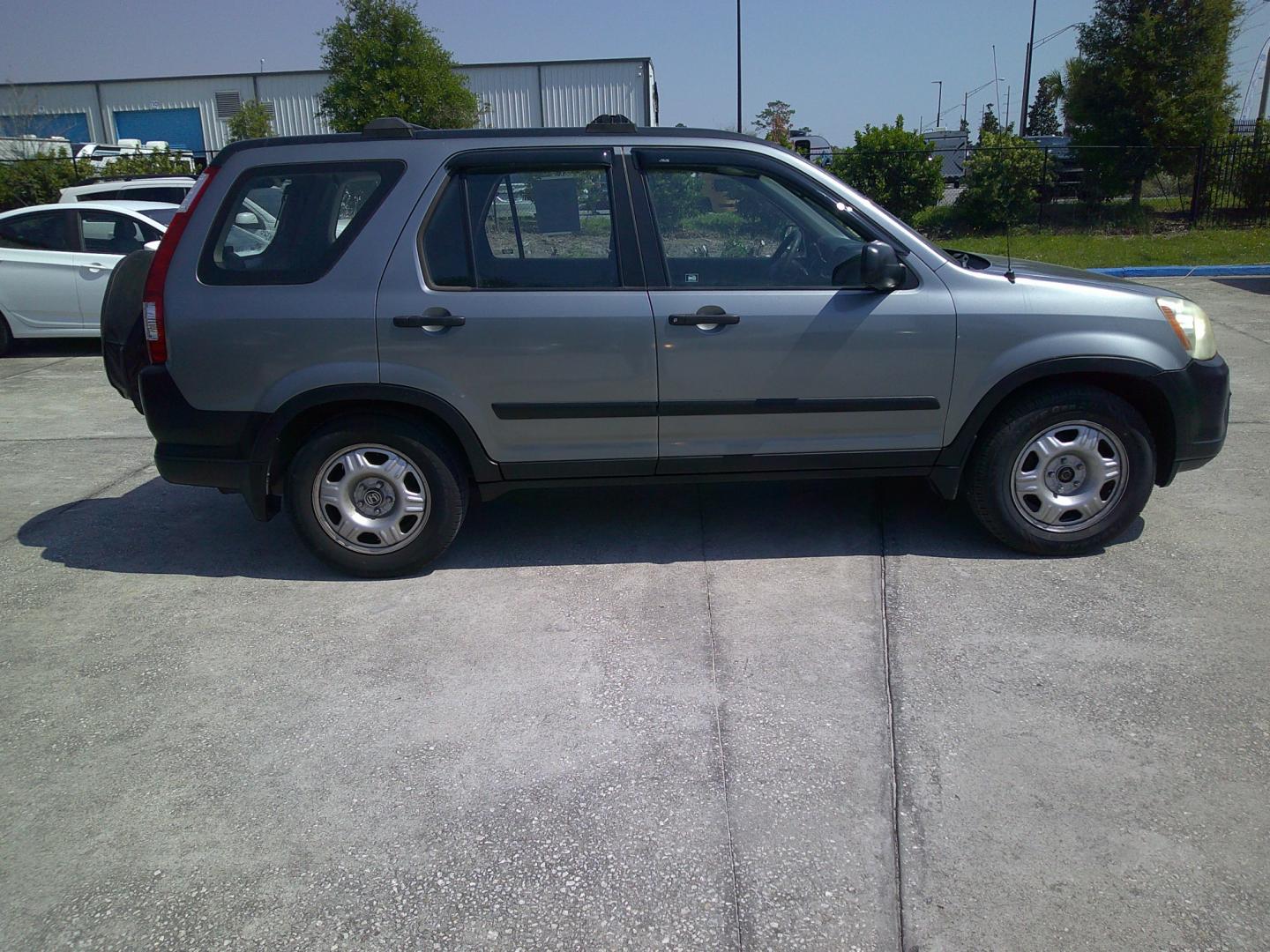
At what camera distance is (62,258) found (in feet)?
35.1

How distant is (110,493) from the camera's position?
632 centimetres

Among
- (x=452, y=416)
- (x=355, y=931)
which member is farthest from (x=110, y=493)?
(x=355, y=931)

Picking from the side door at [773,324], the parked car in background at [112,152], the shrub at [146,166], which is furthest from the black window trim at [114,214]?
the parked car in background at [112,152]

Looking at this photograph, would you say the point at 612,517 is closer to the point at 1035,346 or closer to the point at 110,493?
the point at 1035,346

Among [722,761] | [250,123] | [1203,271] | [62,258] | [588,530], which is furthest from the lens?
[250,123]

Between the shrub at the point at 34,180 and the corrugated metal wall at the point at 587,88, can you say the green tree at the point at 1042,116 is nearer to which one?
the corrugated metal wall at the point at 587,88

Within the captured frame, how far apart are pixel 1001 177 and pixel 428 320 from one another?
16.9m

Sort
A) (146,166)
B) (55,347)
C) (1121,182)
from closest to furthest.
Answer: (55,347) → (1121,182) → (146,166)

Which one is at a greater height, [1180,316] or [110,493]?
[1180,316]

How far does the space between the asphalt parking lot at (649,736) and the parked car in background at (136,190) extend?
833 centimetres

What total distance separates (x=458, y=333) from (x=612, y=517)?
152cm

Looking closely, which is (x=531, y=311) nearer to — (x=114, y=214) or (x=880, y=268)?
(x=880, y=268)

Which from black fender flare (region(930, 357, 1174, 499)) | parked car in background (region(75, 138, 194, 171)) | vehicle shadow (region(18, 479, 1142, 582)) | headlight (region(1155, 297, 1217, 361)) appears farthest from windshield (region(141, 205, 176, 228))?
parked car in background (region(75, 138, 194, 171))

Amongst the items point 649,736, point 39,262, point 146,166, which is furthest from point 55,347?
point 146,166
